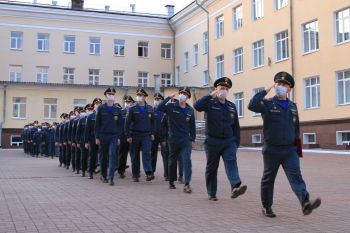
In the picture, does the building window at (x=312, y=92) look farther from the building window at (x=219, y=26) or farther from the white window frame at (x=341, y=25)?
the building window at (x=219, y=26)

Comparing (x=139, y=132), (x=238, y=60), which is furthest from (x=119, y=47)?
(x=139, y=132)

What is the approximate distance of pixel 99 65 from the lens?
50406mm

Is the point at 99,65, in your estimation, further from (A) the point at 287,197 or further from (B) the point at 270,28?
(A) the point at 287,197

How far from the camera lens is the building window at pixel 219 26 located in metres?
41.4

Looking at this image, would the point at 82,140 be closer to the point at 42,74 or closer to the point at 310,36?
A: the point at 310,36

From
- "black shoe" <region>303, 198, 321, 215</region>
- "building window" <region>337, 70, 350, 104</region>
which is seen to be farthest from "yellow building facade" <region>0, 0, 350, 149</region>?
"black shoe" <region>303, 198, 321, 215</region>

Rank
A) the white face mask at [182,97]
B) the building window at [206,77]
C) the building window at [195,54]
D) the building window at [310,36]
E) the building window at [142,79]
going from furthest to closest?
the building window at [142,79] → the building window at [195,54] → the building window at [206,77] → the building window at [310,36] → the white face mask at [182,97]

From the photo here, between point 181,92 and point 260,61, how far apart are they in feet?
86.2

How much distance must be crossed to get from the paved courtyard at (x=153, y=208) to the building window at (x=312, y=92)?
17.9m

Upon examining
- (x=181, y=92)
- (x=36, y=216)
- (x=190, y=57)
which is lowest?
(x=36, y=216)

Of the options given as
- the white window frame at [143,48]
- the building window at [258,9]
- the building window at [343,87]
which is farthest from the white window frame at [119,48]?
the building window at [343,87]

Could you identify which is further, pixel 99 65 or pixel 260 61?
pixel 99 65

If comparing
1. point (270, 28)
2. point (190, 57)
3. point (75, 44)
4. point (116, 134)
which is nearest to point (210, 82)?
point (190, 57)

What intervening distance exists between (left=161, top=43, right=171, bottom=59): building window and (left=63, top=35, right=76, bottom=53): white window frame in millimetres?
9136
